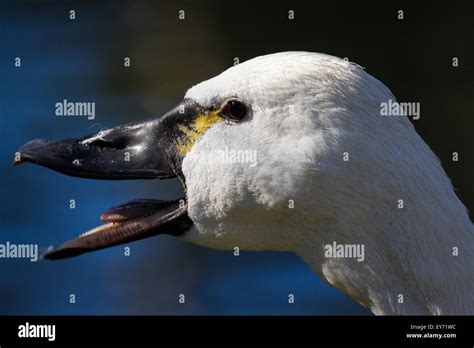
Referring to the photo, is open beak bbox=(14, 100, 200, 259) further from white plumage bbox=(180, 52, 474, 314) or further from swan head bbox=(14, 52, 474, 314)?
white plumage bbox=(180, 52, 474, 314)

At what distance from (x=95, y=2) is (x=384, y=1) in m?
2.84

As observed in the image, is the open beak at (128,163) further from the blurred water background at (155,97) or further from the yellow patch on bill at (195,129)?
the blurred water background at (155,97)

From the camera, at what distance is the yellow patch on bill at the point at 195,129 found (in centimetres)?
528

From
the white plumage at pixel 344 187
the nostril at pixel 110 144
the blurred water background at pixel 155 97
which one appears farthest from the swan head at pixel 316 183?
the blurred water background at pixel 155 97

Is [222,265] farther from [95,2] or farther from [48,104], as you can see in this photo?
[95,2]

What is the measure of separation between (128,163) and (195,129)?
1.22 feet

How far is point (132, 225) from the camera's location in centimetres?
545

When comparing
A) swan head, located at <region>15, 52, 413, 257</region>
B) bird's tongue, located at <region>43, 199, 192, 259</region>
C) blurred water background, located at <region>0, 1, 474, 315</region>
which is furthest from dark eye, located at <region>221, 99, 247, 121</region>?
blurred water background, located at <region>0, 1, 474, 315</region>

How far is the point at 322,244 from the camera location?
501 cm

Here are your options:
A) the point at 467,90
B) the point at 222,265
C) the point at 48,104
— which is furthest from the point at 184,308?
the point at 467,90

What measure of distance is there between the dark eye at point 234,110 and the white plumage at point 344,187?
3 cm

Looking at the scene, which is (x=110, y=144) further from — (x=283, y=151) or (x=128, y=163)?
(x=283, y=151)

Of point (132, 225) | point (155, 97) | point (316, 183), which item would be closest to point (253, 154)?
point (316, 183)
